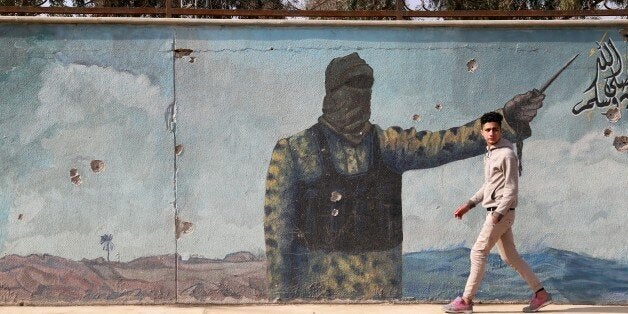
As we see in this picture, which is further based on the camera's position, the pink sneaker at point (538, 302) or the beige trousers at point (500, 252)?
the pink sneaker at point (538, 302)

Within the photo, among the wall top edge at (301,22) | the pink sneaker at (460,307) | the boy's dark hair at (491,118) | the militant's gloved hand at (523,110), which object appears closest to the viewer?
the boy's dark hair at (491,118)

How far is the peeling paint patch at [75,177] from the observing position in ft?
24.2

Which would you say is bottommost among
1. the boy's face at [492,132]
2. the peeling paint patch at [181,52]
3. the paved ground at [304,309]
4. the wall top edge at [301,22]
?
the paved ground at [304,309]

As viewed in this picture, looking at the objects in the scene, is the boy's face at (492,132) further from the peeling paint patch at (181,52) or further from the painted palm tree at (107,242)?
the painted palm tree at (107,242)

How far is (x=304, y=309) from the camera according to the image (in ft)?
24.0

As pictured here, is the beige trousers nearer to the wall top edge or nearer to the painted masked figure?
the painted masked figure

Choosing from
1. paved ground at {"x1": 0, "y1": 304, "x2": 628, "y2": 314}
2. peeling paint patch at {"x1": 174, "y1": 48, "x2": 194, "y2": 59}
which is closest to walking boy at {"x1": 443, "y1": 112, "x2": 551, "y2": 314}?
paved ground at {"x1": 0, "y1": 304, "x2": 628, "y2": 314}

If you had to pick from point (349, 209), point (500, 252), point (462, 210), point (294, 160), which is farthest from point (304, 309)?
point (500, 252)

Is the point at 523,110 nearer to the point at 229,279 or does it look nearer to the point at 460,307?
the point at 460,307

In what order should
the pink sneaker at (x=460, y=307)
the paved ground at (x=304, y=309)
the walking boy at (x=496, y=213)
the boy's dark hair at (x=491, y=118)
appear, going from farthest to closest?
the paved ground at (x=304, y=309), the pink sneaker at (x=460, y=307), the boy's dark hair at (x=491, y=118), the walking boy at (x=496, y=213)

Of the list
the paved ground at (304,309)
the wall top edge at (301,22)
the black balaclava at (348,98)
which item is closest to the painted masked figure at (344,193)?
the black balaclava at (348,98)

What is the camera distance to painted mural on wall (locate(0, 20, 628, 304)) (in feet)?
24.2

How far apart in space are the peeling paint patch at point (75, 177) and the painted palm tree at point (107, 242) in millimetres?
446

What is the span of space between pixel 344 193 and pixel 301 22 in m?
1.34
